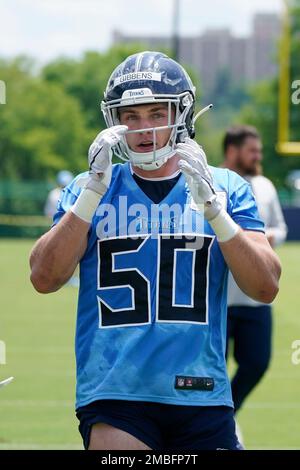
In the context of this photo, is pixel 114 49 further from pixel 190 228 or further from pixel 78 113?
pixel 190 228

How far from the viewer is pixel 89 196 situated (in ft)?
13.3

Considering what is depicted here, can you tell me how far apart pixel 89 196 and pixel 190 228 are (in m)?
0.37

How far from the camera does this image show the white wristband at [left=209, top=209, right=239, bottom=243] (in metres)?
3.98

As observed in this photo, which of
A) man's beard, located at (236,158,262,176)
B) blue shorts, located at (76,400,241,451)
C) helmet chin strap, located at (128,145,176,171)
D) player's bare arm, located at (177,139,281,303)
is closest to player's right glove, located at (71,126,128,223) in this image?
helmet chin strap, located at (128,145,176,171)

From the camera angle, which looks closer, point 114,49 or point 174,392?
point 174,392

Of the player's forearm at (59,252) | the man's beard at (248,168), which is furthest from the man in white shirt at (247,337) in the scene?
the player's forearm at (59,252)

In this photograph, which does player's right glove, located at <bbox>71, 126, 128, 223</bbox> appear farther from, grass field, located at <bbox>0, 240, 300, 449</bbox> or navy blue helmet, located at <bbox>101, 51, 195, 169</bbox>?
grass field, located at <bbox>0, 240, 300, 449</bbox>

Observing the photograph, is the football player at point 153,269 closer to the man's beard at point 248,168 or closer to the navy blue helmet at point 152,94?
the navy blue helmet at point 152,94

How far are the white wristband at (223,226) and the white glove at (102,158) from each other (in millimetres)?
391

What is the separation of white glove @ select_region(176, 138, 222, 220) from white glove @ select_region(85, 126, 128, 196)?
0.23 m

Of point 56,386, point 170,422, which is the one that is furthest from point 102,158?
point 56,386

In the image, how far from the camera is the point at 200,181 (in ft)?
13.0

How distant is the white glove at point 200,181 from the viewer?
397cm
